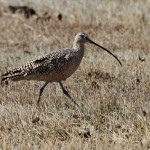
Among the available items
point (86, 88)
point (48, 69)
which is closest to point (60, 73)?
point (48, 69)

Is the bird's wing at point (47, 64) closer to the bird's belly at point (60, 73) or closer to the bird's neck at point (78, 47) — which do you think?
the bird's belly at point (60, 73)

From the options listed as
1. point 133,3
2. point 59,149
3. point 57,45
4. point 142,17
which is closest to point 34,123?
point 59,149

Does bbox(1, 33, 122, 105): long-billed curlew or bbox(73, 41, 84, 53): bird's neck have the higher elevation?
bbox(73, 41, 84, 53): bird's neck

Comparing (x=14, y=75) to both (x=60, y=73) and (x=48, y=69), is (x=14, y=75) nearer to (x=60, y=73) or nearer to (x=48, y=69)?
(x=48, y=69)

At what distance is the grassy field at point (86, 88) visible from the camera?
786cm

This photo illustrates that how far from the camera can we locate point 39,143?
25.5 feet

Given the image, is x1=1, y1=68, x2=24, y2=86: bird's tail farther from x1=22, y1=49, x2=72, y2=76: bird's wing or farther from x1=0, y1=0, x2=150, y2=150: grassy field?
x1=0, y1=0, x2=150, y2=150: grassy field

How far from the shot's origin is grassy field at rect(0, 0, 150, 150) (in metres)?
7.86

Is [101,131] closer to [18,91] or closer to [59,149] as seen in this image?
[59,149]

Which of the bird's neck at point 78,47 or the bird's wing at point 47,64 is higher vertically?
the bird's neck at point 78,47

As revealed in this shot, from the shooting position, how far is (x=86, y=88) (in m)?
10.7

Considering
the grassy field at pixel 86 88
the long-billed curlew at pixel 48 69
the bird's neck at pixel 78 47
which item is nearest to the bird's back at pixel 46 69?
the long-billed curlew at pixel 48 69

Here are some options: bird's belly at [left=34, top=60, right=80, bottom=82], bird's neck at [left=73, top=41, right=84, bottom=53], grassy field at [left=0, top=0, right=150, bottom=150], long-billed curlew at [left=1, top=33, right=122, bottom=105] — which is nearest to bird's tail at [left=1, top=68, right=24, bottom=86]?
long-billed curlew at [left=1, top=33, right=122, bottom=105]

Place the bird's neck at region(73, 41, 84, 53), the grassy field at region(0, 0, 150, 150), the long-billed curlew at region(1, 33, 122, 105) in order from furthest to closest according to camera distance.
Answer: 1. the bird's neck at region(73, 41, 84, 53)
2. the long-billed curlew at region(1, 33, 122, 105)
3. the grassy field at region(0, 0, 150, 150)
